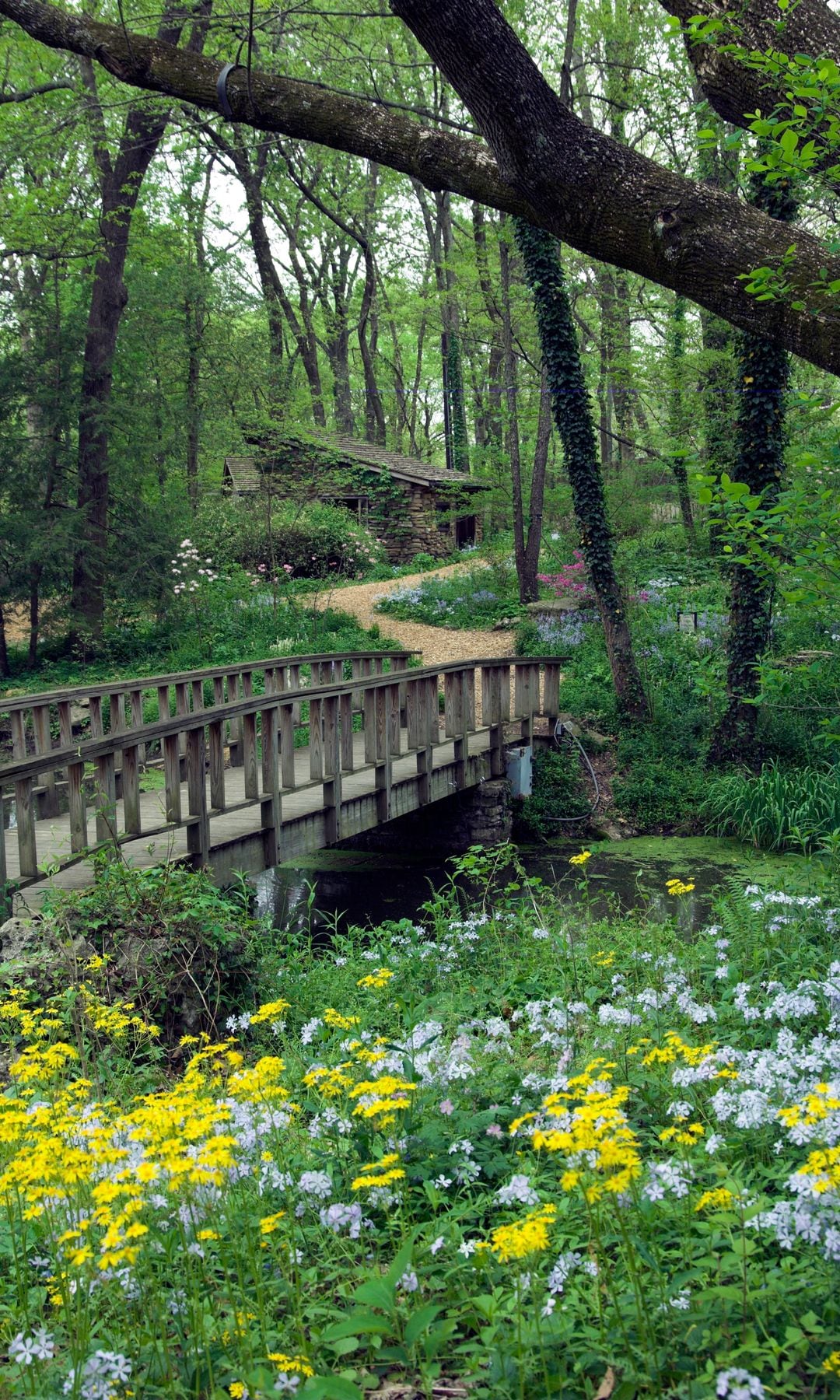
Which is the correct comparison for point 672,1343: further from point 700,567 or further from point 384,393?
point 384,393

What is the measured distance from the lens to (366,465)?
1095 inches

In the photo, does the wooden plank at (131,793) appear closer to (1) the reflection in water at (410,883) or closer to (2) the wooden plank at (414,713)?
(1) the reflection in water at (410,883)

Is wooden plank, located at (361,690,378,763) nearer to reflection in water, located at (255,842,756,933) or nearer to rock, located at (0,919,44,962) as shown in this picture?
reflection in water, located at (255,842,756,933)

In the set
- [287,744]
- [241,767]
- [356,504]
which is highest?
[356,504]

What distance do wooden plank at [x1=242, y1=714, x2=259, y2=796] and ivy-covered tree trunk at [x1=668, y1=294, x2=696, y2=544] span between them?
1083cm

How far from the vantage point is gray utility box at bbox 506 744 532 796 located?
1244 cm

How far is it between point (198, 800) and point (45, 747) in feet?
5.69

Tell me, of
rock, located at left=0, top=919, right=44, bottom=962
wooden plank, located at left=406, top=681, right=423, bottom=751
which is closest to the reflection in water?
wooden plank, located at left=406, top=681, right=423, bottom=751

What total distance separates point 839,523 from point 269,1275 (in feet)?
12.9

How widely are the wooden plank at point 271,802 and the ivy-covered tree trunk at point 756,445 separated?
4954 mm

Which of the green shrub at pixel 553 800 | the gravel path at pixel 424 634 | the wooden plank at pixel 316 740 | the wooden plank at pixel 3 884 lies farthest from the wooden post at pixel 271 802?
the gravel path at pixel 424 634

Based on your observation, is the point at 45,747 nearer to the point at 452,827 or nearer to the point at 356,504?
the point at 452,827

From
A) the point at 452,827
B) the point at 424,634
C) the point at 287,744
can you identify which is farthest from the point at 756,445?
the point at 424,634

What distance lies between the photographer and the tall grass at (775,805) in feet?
34.7
